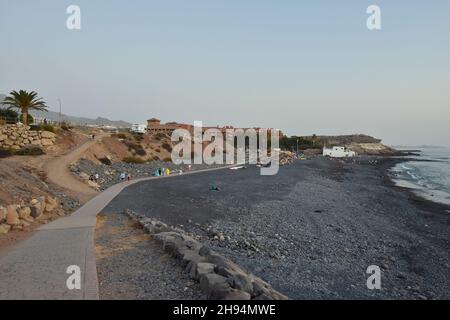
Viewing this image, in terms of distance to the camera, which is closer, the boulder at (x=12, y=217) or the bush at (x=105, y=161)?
the boulder at (x=12, y=217)

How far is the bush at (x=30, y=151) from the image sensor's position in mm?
30308

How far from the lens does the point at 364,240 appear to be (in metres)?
14.5

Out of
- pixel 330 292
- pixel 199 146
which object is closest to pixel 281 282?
pixel 330 292

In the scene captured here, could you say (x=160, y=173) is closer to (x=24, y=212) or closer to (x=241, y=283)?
(x=24, y=212)

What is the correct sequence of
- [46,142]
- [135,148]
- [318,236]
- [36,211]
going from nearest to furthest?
[36,211]
[318,236]
[46,142]
[135,148]

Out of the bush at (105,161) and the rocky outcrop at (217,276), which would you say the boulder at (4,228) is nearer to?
the rocky outcrop at (217,276)

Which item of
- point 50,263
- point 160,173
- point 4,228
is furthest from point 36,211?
point 160,173

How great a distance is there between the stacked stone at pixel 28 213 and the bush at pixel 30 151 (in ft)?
57.6

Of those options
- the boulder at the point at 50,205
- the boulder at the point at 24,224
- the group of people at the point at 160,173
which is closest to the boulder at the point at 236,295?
the boulder at the point at 24,224

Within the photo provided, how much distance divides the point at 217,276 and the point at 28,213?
1050 centimetres

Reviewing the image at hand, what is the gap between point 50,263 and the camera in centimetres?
808
